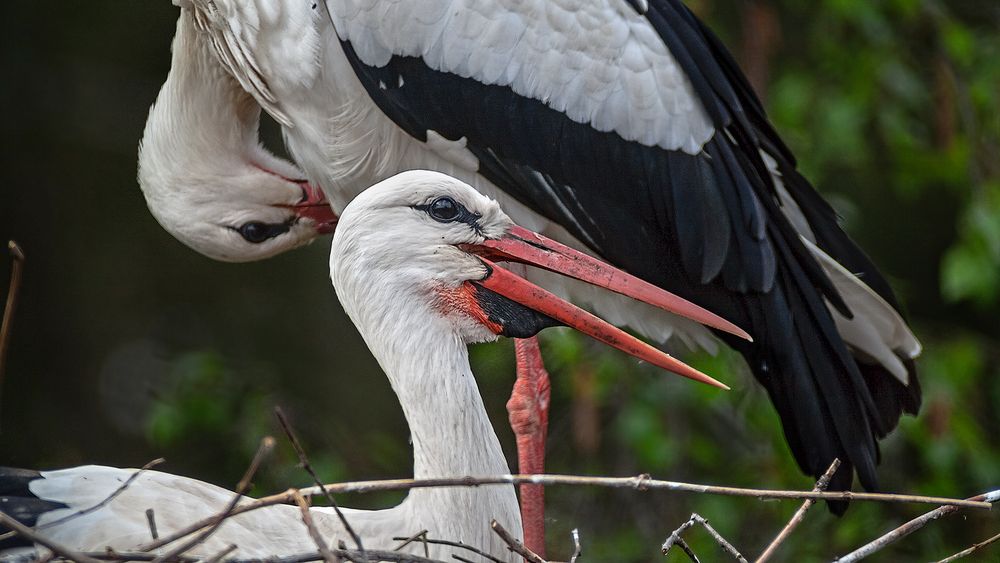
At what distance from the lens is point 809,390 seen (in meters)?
3.37

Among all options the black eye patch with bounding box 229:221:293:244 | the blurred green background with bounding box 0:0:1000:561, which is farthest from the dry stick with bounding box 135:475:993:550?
the blurred green background with bounding box 0:0:1000:561

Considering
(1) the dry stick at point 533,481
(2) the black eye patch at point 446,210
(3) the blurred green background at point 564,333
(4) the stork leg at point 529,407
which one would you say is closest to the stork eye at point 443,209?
(2) the black eye patch at point 446,210

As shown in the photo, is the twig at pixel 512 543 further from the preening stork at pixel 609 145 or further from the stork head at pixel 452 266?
→ the preening stork at pixel 609 145

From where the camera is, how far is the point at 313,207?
144 inches

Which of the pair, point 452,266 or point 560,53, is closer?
point 452,266

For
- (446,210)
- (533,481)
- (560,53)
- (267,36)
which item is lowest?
(533,481)

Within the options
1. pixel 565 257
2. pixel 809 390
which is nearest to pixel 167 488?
pixel 565 257

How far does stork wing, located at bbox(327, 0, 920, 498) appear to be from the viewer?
3291 mm

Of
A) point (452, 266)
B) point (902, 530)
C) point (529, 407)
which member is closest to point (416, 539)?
point (452, 266)

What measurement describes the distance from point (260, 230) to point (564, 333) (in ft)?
3.19

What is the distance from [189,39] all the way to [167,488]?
1325mm

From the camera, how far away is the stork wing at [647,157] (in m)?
3.29

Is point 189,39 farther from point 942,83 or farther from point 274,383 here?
point 942,83

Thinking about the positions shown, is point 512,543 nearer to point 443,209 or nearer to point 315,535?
point 315,535
